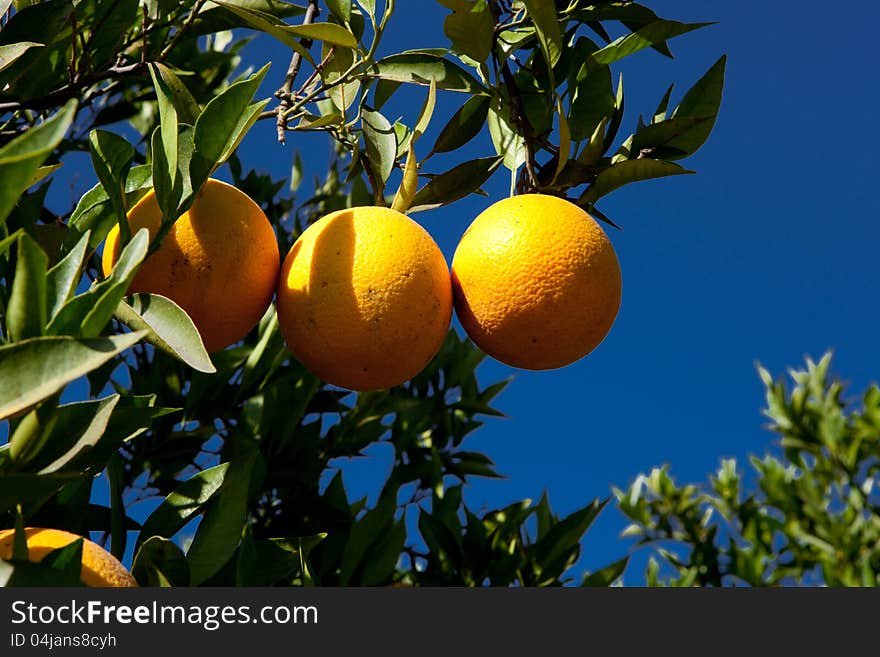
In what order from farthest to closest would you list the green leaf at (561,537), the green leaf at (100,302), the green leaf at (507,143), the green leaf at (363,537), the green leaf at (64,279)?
the green leaf at (561,537)
the green leaf at (363,537)
the green leaf at (507,143)
the green leaf at (64,279)
the green leaf at (100,302)

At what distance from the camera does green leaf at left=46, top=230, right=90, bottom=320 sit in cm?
86

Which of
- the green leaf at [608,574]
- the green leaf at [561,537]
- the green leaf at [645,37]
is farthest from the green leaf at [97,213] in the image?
the green leaf at [608,574]

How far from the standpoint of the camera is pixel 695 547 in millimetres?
4137

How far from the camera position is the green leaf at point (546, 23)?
115 cm

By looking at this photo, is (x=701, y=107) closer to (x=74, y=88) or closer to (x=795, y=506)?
(x=74, y=88)

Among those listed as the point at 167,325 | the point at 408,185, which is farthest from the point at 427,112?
the point at 167,325

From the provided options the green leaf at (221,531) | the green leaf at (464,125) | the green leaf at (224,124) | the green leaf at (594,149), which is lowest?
the green leaf at (221,531)

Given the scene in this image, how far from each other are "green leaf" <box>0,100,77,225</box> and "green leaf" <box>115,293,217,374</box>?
0.17m

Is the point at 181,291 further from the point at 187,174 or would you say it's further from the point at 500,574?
the point at 500,574

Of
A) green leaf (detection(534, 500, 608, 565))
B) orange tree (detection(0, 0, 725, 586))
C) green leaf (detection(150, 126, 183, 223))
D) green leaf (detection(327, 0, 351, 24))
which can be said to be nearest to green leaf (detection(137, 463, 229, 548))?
orange tree (detection(0, 0, 725, 586))

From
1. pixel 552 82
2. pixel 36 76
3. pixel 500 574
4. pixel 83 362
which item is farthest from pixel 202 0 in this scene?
pixel 500 574

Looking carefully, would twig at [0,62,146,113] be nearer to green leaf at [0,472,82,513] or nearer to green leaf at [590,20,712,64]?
green leaf at [590,20,712,64]

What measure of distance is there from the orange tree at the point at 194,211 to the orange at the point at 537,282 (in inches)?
4.2

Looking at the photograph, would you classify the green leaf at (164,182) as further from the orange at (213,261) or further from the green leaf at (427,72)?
the green leaf at (427,72)
